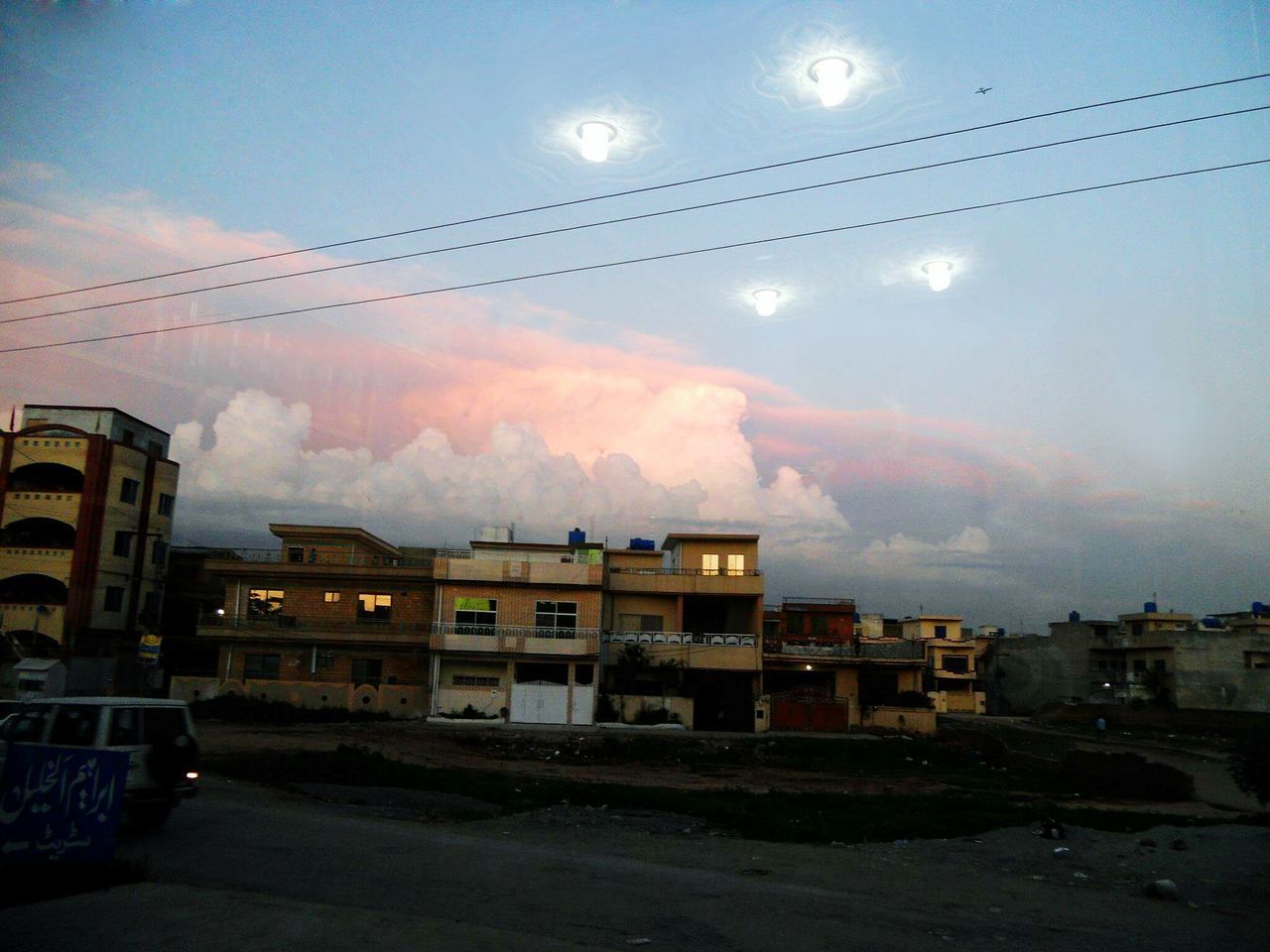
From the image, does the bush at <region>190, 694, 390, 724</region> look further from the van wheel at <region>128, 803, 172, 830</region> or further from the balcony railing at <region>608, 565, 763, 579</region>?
the van wheel at <region>128, 803, 172, 830</region>

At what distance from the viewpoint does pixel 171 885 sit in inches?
342

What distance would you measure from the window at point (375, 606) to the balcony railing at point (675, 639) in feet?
35.7

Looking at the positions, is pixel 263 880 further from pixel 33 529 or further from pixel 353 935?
pixel 33 529

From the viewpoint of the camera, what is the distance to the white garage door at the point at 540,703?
138ft

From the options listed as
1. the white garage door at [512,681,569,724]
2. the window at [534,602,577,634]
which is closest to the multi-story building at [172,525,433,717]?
the white garage door at [512,681,569,724]

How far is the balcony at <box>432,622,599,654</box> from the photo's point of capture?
42.2 m

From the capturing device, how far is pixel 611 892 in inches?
403

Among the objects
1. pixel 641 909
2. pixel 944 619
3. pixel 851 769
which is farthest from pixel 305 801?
pixel 944 619

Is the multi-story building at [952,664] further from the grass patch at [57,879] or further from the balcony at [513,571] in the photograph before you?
the grass patch at [57,879]

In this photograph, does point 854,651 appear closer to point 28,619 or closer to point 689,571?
point 689,571

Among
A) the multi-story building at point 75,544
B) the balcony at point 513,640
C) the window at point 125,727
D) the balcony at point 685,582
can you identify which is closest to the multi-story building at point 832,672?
the balcony at point 685,582

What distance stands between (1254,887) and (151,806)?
15.3 meters

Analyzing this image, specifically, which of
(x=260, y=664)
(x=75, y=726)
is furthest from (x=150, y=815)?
(x=260, y=664)

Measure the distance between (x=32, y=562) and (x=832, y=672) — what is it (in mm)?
42317
